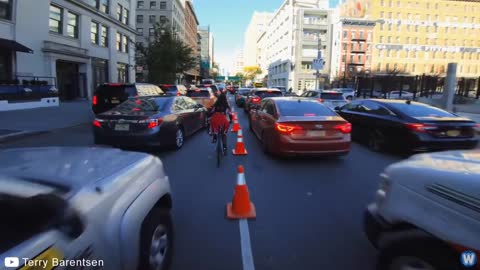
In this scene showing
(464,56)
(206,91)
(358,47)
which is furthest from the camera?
(464,56)

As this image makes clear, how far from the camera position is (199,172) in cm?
660

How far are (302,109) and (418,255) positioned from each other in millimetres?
5849

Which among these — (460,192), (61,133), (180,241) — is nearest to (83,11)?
(61,133)

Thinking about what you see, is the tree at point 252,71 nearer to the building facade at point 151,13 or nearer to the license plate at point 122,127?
the building facade at point 151,13

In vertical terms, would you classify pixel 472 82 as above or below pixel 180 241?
above

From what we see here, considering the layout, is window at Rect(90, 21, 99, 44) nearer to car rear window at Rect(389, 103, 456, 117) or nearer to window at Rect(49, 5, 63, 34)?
window at Rect(49, 5, 63, 34)

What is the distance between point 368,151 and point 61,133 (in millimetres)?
10116

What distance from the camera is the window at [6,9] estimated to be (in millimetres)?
19422

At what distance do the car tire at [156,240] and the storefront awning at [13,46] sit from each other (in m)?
20.9

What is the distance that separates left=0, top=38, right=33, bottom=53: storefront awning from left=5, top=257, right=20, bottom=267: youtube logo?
2184 cm

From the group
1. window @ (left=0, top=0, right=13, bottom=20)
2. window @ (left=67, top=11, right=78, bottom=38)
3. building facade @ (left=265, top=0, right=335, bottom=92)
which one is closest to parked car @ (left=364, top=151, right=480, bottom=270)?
window @ (left=0, top=0, right=13, bottom=20)

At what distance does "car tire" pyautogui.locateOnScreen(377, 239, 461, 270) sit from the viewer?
2045mm

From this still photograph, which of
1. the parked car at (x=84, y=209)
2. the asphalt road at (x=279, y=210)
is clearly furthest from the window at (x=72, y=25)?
the parked car at (x=84, y=209)

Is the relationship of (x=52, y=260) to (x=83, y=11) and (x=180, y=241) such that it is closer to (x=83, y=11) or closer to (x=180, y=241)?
(x=180, y=241)
